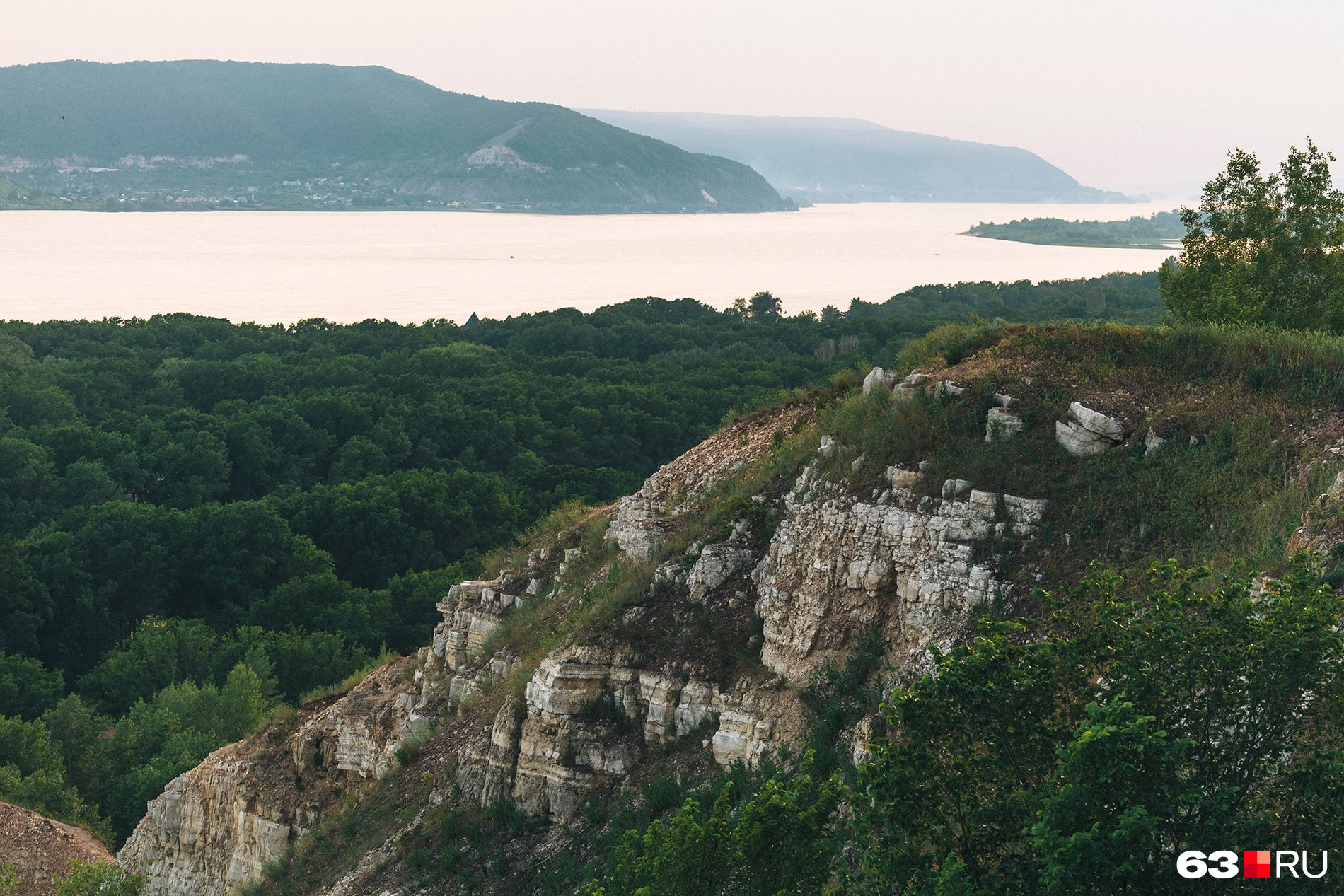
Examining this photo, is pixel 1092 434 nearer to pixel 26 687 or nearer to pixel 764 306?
pixel 26 687

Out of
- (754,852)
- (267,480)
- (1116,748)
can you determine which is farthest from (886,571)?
(267,480)

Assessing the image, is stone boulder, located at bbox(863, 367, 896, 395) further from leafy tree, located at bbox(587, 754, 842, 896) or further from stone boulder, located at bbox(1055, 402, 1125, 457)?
leafy tree, located at bbox(587, 754, 842, 896)

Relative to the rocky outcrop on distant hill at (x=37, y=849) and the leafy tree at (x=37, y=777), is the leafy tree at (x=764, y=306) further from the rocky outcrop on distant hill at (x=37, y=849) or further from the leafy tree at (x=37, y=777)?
the rocky outcrop on distant hill at (x=37, y=849)

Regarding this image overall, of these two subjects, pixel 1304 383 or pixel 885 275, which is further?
pixel 885 275

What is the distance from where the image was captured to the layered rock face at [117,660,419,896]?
21703 millimetres

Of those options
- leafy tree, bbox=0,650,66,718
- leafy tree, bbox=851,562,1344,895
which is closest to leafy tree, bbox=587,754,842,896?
leafy tree, bbox=851,562,1344,895

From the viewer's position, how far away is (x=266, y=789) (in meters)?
22.3

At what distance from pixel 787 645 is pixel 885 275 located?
597 feet

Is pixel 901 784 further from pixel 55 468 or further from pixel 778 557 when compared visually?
pixel 55 468

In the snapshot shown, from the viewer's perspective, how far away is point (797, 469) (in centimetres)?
1819

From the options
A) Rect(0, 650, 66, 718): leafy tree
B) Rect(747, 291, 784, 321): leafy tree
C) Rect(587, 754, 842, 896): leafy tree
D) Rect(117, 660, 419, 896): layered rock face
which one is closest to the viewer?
Rect(587, 754, 842, 896): leafy tree

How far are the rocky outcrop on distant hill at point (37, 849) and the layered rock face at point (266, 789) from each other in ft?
14.6

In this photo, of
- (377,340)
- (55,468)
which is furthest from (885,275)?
(55,468)

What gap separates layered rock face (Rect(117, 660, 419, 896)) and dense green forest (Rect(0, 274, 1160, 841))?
1.84m
